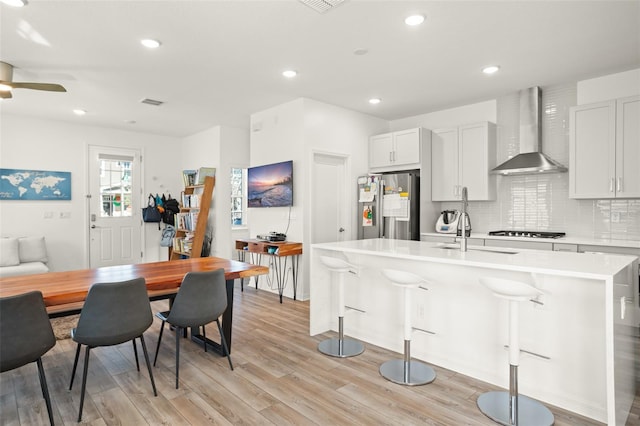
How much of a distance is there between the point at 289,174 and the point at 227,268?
2217 mm

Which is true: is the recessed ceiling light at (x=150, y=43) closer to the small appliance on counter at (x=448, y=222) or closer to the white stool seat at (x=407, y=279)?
the white stool seat at (x=407, y=279)

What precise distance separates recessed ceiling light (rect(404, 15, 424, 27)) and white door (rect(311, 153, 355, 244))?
7.89 ft

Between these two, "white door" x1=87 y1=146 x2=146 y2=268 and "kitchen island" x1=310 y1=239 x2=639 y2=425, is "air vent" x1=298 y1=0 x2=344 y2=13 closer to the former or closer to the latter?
"kitchen island" x1=310 y1=239 x2=639 y2=425

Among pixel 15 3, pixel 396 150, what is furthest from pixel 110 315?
pixel 396 150

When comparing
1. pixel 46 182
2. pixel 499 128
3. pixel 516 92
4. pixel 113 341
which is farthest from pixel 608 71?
pixel 46 182

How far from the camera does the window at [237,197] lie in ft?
23.6

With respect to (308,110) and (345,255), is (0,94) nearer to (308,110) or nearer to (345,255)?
(308,110)

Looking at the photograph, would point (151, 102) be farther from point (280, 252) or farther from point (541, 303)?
point (541, 303)

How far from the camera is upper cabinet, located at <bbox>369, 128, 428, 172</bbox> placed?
5199 millimetres

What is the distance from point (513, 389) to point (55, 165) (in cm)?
732

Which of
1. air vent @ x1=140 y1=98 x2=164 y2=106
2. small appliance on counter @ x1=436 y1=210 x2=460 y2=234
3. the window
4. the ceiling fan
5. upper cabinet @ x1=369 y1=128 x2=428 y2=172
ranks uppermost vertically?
air vent @ x1=140 y1=98 x2=164 y2=106

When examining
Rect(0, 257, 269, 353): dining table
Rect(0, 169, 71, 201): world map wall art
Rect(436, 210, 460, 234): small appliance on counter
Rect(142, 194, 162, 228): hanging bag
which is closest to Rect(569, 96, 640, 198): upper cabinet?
Rect(436, 210, 460, 234): small appliance on counter

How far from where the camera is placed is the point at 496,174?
4957 millimetres

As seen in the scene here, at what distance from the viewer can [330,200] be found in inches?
212
